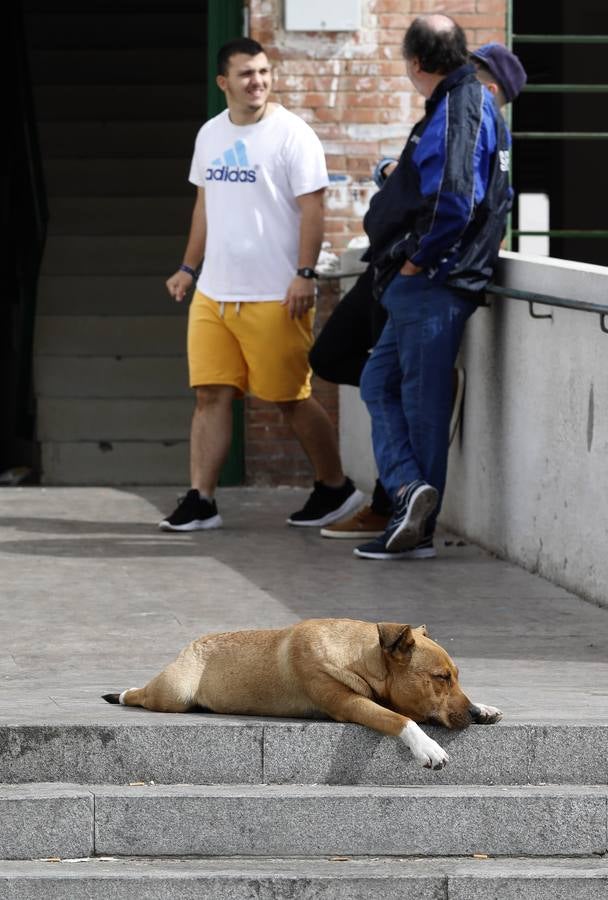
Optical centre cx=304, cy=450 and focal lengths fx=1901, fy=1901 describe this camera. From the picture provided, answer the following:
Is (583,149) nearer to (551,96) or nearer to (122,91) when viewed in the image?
(551,96)

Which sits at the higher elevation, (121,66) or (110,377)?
(121,66)

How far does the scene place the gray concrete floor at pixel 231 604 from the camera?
531 cm

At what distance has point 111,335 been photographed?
13141 mm

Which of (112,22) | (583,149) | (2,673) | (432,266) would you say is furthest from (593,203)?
(2,673)

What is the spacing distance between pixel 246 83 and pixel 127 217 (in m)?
6.03

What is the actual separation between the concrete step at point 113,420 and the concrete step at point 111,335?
0.49 meters

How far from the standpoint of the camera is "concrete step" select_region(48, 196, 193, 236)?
14.1 meters

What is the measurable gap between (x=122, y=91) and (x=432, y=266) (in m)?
8.21

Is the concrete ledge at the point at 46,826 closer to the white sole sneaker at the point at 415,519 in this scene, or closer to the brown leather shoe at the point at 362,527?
the white sole sneaker at the point at 415,519

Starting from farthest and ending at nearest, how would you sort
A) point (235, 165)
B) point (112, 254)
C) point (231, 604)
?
point (112, 254) < point (235, 165) < point (231, 604)

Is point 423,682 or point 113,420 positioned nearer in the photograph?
point 423,682

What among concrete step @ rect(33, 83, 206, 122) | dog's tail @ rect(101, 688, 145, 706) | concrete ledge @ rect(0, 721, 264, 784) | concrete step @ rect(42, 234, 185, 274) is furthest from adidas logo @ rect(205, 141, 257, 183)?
concrete step @ rect(33, 83, 206, 122)

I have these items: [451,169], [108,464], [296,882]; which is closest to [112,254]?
[108,464]

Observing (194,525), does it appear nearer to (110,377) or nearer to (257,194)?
(257,194)
